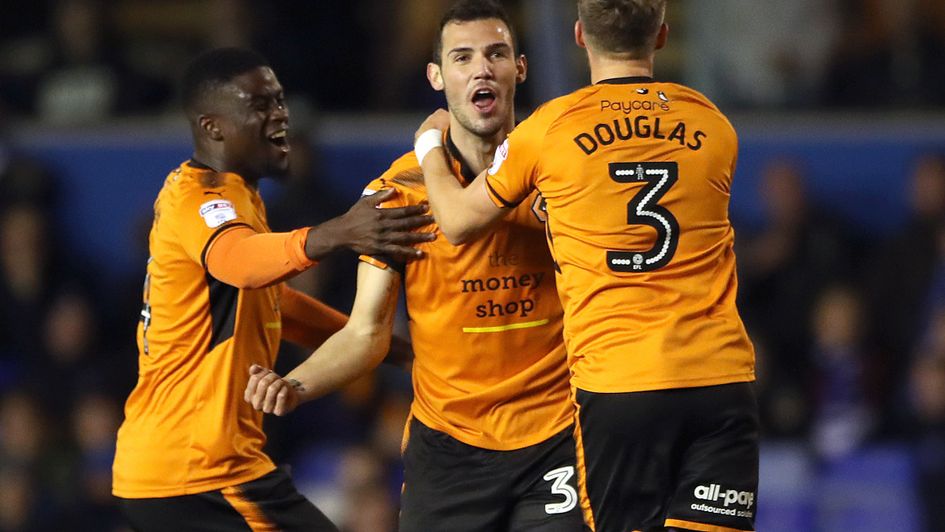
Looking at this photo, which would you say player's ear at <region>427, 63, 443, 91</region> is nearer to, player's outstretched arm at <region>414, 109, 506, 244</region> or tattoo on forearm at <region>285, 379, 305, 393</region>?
player's outstretched arm at <region>414, 109, 506, 244</region>

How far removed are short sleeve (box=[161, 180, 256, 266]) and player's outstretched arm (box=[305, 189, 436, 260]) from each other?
31 centimetres

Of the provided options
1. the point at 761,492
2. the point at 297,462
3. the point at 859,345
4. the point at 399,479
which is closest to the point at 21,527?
the point at 297,462

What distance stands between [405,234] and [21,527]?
5575mm

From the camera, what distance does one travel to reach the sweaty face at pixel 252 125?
5289mm

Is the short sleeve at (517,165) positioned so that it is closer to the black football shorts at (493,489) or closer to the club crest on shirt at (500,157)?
the club crest on shirt at (500,157)

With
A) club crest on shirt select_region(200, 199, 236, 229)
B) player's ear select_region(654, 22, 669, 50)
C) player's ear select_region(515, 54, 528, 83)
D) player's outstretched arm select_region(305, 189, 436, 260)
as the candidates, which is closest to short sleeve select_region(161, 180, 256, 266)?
club crest on shirt select_region(200, 199, 236, 229)

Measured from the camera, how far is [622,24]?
177 inches

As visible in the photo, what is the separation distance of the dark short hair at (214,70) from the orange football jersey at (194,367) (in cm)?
36

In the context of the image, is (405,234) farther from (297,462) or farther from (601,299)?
(297,462)

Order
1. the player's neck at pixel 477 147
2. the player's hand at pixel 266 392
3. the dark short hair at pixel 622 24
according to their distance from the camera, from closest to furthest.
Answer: the dark short hair at pixel 622 24 → the player's hand at pixel 266 392 → the player's neck at pixel 477 147

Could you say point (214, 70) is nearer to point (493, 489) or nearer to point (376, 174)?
point (493, 489)

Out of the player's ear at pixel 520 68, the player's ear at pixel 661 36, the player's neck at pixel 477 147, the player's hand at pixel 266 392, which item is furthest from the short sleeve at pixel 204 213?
the player's ear at pixel 661 36

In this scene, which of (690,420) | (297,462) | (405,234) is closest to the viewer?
(690,420)

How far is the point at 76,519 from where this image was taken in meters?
9.38
